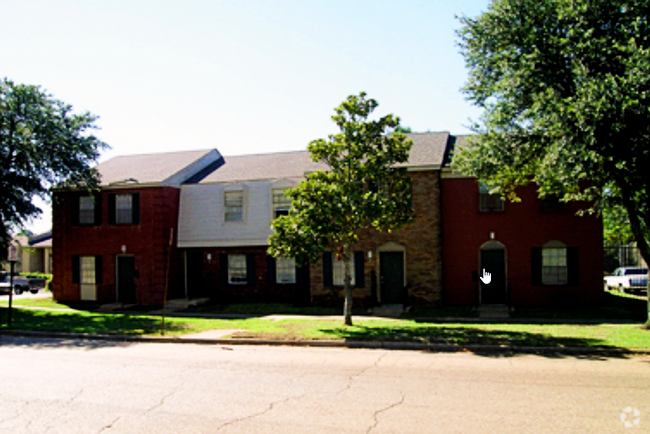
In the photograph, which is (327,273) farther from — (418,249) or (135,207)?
(135,207)

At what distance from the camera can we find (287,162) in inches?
1073

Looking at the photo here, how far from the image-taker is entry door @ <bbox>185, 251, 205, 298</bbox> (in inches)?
1025

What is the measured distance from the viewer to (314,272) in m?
23.1

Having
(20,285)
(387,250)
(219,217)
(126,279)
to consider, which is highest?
(219,217)

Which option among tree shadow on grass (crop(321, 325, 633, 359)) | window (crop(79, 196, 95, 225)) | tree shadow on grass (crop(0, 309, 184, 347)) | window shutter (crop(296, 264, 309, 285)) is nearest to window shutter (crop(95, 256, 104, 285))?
window (crop(79, 196, 95, 225))

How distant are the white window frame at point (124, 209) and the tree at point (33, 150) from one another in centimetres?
139

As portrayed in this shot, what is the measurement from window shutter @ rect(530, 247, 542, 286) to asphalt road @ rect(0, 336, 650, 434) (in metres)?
10.3

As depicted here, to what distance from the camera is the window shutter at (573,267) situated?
20984 millimetres

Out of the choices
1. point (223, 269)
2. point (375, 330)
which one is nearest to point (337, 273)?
point (223, 269)

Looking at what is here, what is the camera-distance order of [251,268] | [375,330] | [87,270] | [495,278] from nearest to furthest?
[375,330] → [495,278] → [251,268] → [87,270]

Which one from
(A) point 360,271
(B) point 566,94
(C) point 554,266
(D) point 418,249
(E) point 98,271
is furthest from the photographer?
(E) point 98,271

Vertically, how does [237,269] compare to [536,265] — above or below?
below

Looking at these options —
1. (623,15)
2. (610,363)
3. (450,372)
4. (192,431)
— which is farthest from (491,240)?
(192,431)

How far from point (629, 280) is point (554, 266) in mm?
10590
